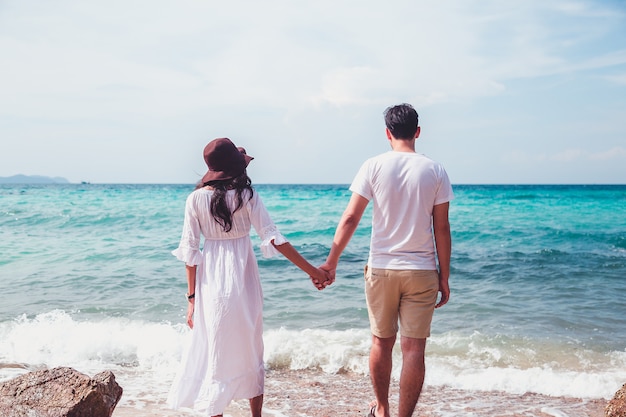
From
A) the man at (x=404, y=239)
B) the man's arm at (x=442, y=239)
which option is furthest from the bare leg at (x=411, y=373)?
the man's arm at (x=442, y=239)

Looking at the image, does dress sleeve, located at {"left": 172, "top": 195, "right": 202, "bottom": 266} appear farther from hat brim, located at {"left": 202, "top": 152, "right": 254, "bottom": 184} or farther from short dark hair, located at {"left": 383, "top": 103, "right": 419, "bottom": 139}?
short dark hair, located at {"left": 383, "top": 103, "right": 419, "bottom": 139}

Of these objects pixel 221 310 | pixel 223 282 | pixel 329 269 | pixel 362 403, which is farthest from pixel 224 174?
pixel 362 403

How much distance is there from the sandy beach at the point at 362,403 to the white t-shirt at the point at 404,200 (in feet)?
5.75

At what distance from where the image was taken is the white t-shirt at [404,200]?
3627mm

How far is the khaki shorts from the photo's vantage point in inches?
144

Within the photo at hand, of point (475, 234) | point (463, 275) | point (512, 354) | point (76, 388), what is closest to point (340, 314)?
point (512, 354)

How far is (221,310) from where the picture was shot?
11.7 feet

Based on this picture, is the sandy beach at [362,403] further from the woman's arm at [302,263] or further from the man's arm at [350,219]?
the man's arm at [350,219]

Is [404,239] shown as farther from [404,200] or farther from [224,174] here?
[224,174]

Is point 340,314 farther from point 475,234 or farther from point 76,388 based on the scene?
point 475,234

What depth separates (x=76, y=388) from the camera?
3.48 meters

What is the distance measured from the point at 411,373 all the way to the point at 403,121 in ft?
5.37

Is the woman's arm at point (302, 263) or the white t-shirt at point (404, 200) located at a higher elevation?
the white t-shirt at point (404, 200)

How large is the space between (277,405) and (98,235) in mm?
13259
